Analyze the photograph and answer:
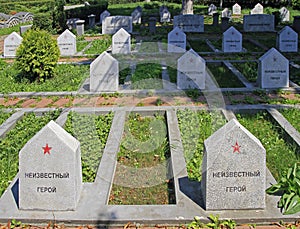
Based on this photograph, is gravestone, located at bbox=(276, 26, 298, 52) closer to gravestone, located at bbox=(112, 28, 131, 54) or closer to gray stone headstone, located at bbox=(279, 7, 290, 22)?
gravestone, located at bbox=(112, 28, 131, 54)

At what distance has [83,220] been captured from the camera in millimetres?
4109

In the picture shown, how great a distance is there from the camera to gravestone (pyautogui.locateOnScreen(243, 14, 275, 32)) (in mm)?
20297

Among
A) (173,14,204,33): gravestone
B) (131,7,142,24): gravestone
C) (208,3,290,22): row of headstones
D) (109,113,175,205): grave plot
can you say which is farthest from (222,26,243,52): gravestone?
(208,3,290,22): row of headstones

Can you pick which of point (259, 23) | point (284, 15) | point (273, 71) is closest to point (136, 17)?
point (259, 23)

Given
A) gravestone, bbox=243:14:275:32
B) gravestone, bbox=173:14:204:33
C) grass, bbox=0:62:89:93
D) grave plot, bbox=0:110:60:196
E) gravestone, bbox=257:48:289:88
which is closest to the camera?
grave plot, bbox=0:110:60:196

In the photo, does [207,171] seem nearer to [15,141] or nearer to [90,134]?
[90,134]

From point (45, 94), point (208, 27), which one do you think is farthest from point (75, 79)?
point (208, 27)

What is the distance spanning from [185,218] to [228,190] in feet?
1.71

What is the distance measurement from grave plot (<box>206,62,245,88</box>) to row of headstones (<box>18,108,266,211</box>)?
5684 millimetres

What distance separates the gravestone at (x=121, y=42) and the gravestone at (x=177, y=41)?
1.43 metres

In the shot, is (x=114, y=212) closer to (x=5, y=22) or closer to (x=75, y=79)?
(x=75, y=79)

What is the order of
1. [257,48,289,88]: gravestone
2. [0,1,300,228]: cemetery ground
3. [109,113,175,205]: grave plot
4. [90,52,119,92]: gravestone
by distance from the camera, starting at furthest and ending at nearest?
[257,48,289,88]: gravestone, [90,52,119,92]: gravestone, [109,113,175,205]: grave plot, [0,1,300,228]: cemetery ground

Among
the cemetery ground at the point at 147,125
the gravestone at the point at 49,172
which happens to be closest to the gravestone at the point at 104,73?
the cemetery ground at the point at 147,125

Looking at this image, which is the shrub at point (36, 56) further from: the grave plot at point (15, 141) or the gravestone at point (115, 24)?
the gravestone at point (115, 24)
